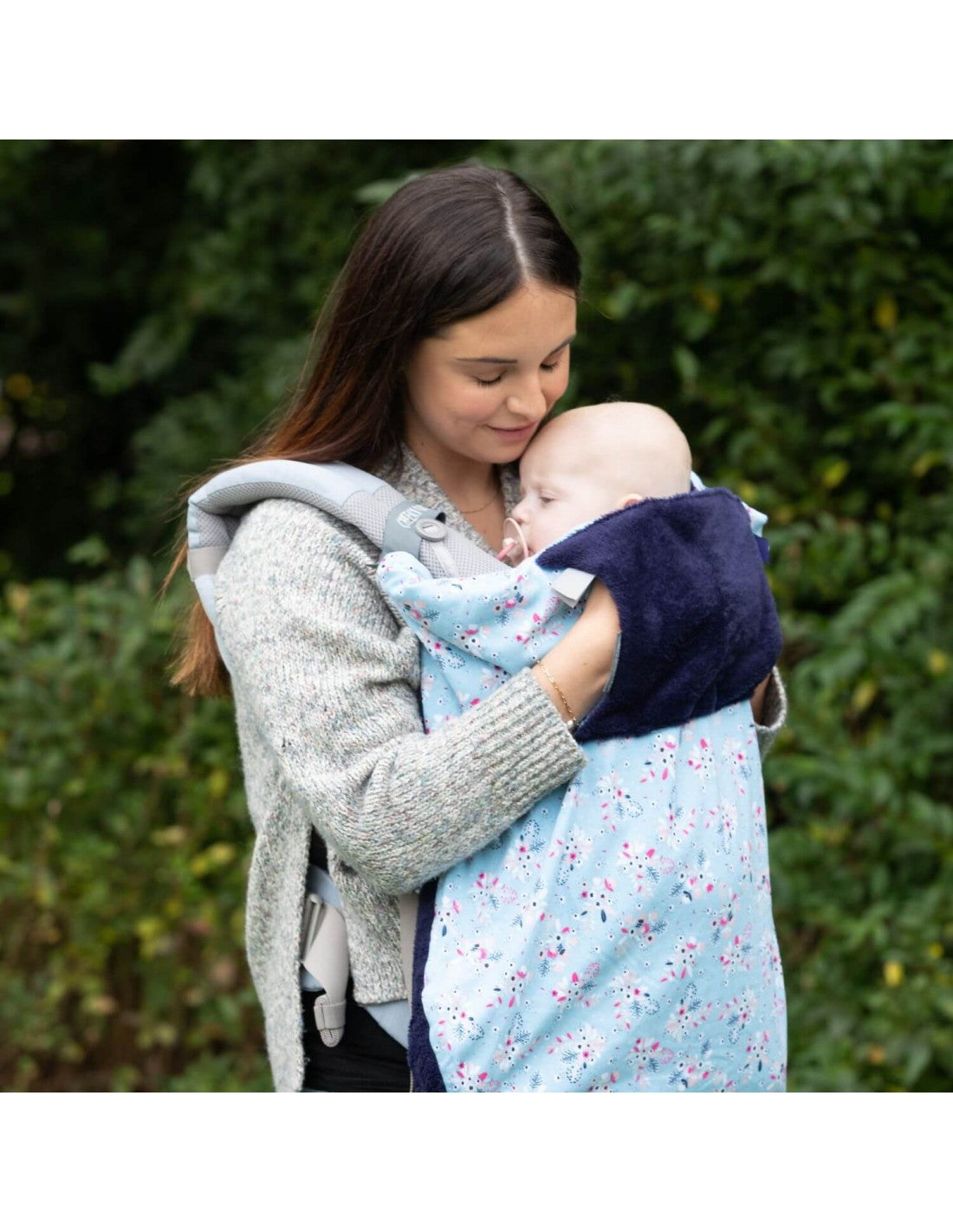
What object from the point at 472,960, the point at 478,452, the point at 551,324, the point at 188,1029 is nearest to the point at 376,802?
the point at 472,960

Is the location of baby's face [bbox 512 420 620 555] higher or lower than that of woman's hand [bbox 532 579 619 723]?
higher

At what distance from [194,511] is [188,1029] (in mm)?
2476

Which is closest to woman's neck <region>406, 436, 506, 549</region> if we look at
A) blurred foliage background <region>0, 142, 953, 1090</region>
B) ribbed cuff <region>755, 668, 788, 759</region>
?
ribbed cuff <region>755, 668, 788, 759</region>

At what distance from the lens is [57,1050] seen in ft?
12.3

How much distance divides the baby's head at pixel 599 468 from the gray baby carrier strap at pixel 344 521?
9 cm

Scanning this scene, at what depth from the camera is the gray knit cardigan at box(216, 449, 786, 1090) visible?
1.47 meters

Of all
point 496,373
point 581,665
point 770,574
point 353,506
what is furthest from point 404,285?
point 770,574

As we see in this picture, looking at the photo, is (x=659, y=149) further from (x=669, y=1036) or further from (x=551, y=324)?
(x=669, y=1036)

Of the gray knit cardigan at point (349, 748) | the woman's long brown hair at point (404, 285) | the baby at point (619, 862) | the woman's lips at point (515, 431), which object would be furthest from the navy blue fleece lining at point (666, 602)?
the woman's long brown hair at point (404, 285)

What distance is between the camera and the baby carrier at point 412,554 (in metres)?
1.51

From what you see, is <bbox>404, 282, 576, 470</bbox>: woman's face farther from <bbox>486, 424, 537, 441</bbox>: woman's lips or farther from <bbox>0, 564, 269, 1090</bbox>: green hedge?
<bbox>0, 564, 269, 1090</bbox>: green hedge

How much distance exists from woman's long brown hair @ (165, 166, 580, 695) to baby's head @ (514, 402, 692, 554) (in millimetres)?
189

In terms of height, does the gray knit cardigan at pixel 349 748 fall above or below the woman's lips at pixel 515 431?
below

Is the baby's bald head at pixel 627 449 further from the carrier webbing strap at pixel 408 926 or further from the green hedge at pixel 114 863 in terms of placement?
the green hedge at pixel 114 863
